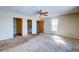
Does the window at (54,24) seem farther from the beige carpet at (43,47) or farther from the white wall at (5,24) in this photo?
the white wall at (5,24)

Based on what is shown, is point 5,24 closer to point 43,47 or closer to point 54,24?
point 43,47

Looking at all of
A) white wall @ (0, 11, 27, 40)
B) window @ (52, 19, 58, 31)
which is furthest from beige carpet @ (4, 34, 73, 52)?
window @ (52, 19, 58, 31)

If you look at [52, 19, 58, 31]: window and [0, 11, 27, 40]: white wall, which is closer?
[0, 11, 27, 40]: white wall

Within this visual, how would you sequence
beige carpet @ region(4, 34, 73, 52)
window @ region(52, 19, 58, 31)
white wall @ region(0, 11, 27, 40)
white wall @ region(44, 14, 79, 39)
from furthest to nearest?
window @ region(52, 19, 58, 31) < white wall @ region(44, 14, 79, 39) < white wall @ region(0, 11, 27, 40) < beige carpet @ region(4, 34, 73, 52)

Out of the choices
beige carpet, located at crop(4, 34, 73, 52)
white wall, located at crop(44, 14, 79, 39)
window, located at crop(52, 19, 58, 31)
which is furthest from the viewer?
window, located at crop(52, 19, 58, 31)

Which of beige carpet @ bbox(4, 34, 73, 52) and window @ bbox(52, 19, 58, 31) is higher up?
window @ bbox(52, 19, 58, 31)

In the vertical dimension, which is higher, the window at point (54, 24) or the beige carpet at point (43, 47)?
the window at point (54, 24)

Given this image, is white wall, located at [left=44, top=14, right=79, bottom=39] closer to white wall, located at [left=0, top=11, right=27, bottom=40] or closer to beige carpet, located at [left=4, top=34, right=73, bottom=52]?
beige carpet, located at [left=4, top=34, right=73, bottom=52]

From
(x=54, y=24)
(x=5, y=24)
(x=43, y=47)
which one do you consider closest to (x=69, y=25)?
(x=54, y=24)

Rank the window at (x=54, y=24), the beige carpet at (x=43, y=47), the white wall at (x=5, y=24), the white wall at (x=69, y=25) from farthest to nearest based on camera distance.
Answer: the window at (x=54, y=24)
the white wall at (x=69, y=25)
the white wall at (x=5, y=24)
the beige carpet at (x=43, y=47)

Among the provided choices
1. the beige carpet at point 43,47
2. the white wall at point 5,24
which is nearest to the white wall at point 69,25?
the beige carpet at point 43,47
